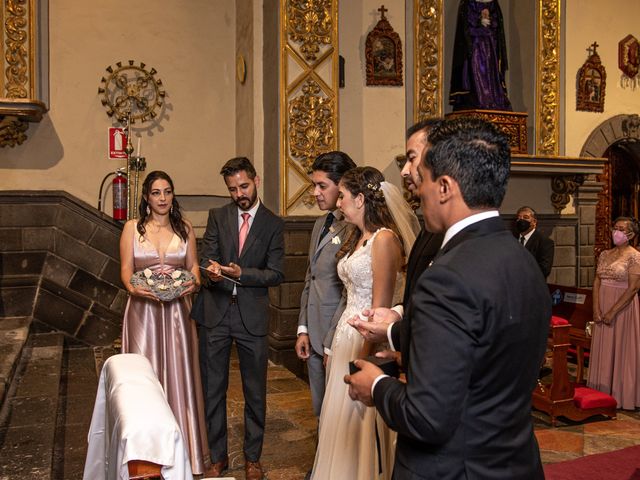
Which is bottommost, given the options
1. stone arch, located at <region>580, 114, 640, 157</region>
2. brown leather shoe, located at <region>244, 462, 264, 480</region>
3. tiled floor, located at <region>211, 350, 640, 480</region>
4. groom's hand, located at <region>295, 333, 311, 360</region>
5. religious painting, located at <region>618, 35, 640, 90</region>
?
tiled floor, located at <region>211, 350, 640, 480</region>

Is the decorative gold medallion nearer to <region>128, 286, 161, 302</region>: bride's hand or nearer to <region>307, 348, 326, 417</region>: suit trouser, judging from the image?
<region>128, 286, 161, 302</region>: bride's hand

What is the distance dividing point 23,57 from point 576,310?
20.5ft

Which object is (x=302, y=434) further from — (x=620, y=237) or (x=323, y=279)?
(x=620, y=237)

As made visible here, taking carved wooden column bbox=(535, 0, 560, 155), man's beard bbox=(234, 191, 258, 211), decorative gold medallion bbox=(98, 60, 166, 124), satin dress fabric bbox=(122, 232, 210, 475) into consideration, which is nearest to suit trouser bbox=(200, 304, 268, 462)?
satin dress fabric bbox=(122, 232, 210, 475)

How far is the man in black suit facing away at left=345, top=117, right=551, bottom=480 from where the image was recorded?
4.51 feet

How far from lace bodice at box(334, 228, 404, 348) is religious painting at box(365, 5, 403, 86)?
4.24m

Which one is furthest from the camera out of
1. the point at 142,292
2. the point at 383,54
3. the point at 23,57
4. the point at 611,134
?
the point at 611,134

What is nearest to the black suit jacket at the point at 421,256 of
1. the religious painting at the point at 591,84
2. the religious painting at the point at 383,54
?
the religious painting at the point at 383,54

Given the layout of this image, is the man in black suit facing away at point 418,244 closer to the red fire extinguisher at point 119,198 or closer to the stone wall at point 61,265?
the stone wall at point 61,265

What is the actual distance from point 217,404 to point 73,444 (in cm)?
86

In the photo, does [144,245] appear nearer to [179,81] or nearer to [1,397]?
[1,397]

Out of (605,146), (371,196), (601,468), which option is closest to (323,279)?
(371,196)

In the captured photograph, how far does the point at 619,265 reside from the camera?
568 cm

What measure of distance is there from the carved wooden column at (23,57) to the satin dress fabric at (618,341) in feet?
18.4
